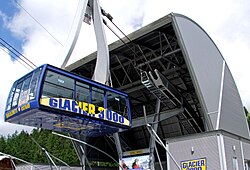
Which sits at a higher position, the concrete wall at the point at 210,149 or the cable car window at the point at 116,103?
the cable car window at the point at 116,103

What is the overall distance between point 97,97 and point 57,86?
273 centimetres

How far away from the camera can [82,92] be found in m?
17.9

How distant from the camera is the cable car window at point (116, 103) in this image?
64.1 feet

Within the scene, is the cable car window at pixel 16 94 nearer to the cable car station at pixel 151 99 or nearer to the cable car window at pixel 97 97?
the cable car station at pixel 151 99

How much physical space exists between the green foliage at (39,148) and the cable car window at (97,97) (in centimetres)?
4185

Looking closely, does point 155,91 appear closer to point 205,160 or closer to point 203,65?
point 203,65

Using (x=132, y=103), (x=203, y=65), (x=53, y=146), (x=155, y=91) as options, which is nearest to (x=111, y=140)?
(x=132, y=103)

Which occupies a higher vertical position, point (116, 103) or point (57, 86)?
point (57, 86)

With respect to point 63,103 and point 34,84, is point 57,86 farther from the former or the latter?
point 34,84

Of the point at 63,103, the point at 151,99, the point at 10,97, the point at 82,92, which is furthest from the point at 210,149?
the point at 151,99

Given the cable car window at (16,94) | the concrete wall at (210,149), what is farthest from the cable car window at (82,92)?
the concrete wall at (210,149)

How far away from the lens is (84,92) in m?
18.0

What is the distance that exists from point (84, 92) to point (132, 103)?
65.3 ft

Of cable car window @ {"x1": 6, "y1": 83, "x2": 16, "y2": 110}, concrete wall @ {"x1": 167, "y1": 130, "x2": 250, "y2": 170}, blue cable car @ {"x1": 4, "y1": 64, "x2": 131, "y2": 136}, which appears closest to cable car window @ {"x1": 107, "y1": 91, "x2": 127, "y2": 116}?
blue cable car @ {"x1": 4, "y1": 64, "x2": 131, "y2": 136}
